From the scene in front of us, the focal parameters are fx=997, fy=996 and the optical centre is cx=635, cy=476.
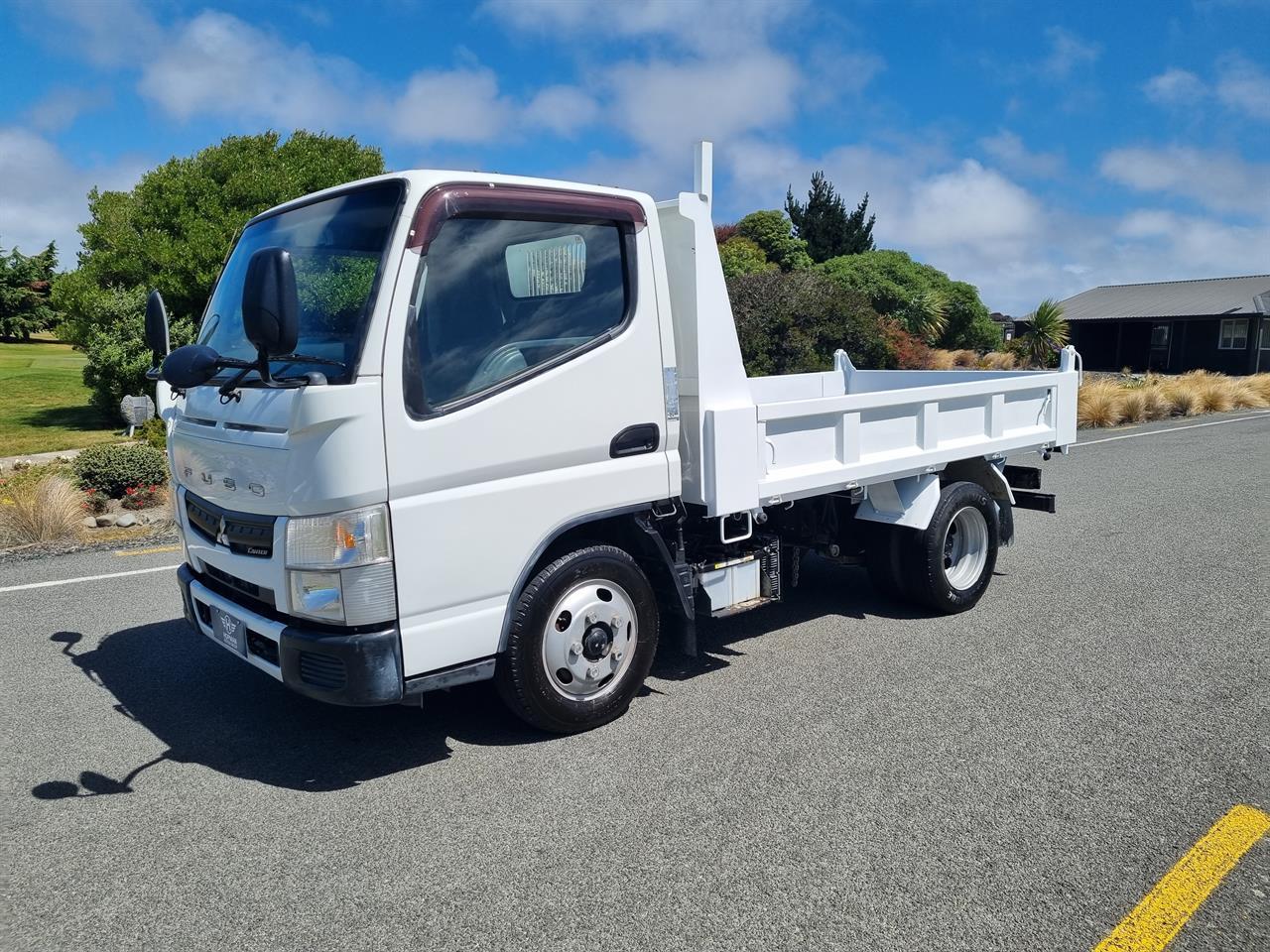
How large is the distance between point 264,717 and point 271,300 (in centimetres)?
229

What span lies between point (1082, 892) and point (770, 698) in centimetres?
195

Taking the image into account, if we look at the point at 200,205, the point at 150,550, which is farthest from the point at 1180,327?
the point at 150,550

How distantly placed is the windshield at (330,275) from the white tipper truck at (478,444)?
0.02 metres

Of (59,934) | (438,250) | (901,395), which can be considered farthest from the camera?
(901,395)

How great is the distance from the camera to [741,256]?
34.8m

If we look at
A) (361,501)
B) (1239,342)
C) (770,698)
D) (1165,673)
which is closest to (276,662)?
(361,501)

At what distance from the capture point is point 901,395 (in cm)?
585

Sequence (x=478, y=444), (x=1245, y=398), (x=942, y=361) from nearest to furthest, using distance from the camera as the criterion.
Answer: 1. (x=478, y=444)
2. (x=1245, y=398)
3. (x=942, y=361)

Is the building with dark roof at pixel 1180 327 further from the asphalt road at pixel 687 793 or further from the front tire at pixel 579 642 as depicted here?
the front tire at pixel 579 642

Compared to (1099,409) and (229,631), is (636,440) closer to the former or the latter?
(229,631)

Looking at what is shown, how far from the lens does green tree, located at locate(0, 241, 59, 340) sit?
4600 centimetres

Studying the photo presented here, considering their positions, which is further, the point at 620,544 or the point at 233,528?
the point at 620,544

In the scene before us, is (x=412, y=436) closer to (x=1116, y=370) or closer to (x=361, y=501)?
(x=361, y=501)

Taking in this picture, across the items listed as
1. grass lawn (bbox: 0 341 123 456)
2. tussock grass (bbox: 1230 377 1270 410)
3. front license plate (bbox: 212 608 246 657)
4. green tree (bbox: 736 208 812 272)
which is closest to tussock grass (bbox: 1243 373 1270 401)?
tussock grass (bbox: 1230 377 1270 410)
